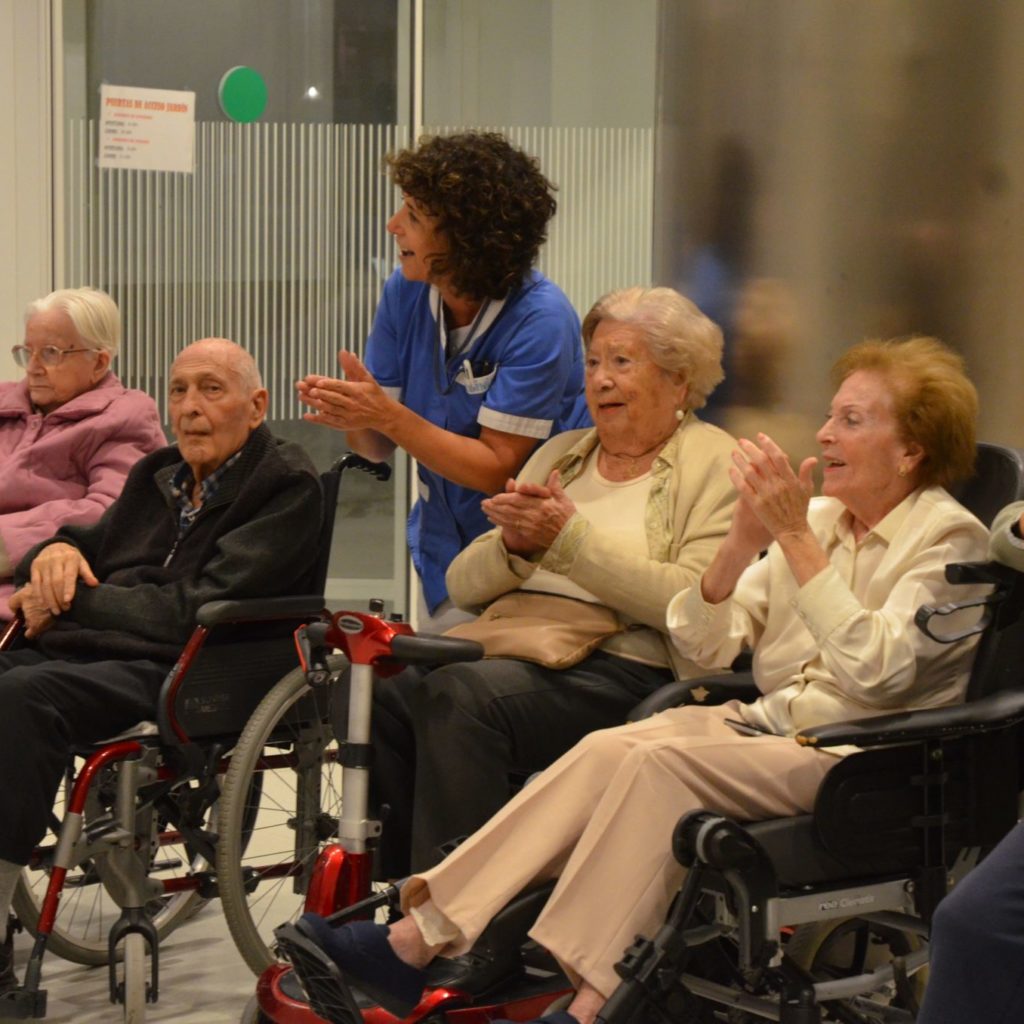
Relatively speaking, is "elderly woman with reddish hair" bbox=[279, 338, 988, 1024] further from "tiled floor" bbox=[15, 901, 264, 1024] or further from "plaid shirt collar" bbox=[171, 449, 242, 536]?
"plaid shirt collar" bbox=[171, 449, 242, 536]

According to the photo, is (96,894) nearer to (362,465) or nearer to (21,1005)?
(21,1005)

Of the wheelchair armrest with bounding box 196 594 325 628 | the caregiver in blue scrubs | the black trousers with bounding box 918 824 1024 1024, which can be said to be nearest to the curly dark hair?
the caregiver in blue scrubs

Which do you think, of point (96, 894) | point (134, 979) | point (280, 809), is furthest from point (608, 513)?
point (96, 894)

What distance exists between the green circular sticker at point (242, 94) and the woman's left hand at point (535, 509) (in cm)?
302

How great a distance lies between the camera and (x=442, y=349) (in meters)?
3.26

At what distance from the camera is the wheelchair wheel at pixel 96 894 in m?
3.06

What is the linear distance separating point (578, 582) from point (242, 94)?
3.19 m

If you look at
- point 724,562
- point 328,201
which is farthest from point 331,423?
point 328,201

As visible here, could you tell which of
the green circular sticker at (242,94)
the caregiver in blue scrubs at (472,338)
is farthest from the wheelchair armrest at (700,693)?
the green circular sticker at (242,94)

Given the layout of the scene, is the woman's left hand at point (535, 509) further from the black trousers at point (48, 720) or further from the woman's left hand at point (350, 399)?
the black trousers at point (48, 720)

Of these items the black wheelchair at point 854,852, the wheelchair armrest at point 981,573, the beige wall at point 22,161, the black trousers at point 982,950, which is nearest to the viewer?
the black trousers at point 982,950

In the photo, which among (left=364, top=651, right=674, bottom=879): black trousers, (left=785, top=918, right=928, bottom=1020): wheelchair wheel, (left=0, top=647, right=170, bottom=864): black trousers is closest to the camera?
(left=785, top=918, right=928, bottom=1020): wheelchair wheel

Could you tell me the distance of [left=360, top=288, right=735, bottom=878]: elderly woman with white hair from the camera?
266 cm

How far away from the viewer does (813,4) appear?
10.3ft
